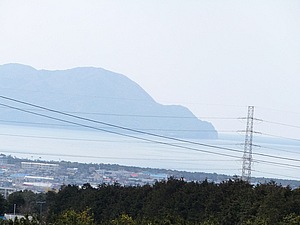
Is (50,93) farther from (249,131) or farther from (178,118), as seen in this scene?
(249,131)

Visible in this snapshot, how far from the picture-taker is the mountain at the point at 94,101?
340 ft

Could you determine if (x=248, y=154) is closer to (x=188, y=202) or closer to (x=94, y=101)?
(x=188, y=202)

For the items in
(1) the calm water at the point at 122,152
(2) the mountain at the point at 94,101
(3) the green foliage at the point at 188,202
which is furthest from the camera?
(2) the mountain at the point at 94,101

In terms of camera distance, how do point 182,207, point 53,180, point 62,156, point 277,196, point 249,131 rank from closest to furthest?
point 277,196
point 182,207
point 249,131
point 53,180
point 62,156

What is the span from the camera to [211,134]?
112188mm

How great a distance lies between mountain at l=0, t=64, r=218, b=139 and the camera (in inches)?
4074

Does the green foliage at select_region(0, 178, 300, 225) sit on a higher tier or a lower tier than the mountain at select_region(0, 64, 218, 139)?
lower

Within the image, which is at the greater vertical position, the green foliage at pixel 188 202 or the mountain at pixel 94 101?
the mountain at pixel 94 101

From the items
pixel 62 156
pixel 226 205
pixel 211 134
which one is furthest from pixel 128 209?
pixel 211 134

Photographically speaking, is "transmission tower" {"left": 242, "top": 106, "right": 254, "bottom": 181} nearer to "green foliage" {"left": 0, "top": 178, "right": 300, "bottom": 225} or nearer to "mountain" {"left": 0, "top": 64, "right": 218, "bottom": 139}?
"green foliage" {"left": 0, "top": 178, "right": 300, "bottom": 225}

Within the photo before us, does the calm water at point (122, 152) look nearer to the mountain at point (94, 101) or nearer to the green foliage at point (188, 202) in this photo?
the mountain at point (94, 101)

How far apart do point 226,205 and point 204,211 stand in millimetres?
909

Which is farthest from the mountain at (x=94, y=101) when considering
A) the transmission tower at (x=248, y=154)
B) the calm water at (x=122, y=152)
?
the transmission tower at (x=248, y=154)

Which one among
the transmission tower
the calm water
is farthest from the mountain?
the transmission tower
